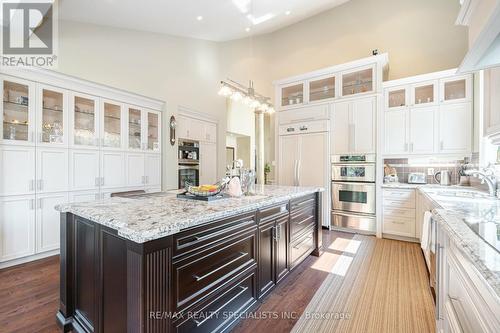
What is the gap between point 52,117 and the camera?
2973mm

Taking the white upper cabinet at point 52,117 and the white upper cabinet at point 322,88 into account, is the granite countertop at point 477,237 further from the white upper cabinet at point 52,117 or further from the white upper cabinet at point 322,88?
the white upper cabinet at point 52,117

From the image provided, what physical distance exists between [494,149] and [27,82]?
5.91 meters

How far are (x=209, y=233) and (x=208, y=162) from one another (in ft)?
12.8

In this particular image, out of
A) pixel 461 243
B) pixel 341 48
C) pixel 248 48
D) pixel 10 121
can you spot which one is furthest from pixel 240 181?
pixel 248 48

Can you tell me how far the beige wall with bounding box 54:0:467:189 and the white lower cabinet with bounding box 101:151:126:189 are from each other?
0.79 m

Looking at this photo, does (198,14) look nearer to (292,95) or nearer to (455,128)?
(292,95)

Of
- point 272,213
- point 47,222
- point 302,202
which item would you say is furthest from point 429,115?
point 47,222

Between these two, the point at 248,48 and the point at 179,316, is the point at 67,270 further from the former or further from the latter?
the point at 248,48

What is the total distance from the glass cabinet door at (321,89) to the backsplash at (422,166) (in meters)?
1.63

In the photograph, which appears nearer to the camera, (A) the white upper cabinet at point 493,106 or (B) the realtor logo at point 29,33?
(A) the white upper cabinet at point 493,106

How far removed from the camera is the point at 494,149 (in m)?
2.89

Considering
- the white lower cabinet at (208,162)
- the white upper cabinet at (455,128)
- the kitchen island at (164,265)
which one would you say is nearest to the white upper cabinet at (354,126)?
Answer: the white upper cabinet at (455,128)

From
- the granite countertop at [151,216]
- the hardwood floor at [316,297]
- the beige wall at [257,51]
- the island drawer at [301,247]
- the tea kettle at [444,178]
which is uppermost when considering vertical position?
the beige wall at [257,51]

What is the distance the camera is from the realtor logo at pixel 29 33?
244 cm
